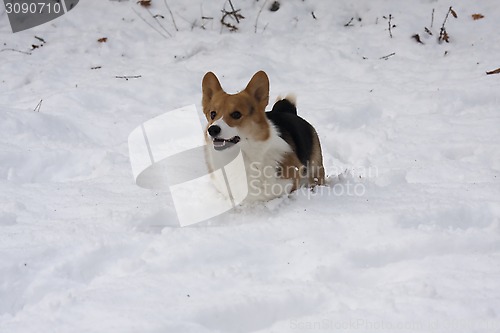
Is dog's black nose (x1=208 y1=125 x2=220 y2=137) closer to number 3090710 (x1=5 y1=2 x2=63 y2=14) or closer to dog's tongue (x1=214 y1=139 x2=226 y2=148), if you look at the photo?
dog's tongue (x1=214 y1=139 x2=226 y2=148)

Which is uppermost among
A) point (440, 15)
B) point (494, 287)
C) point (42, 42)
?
point (494, 287)

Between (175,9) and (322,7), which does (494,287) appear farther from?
(175,9)

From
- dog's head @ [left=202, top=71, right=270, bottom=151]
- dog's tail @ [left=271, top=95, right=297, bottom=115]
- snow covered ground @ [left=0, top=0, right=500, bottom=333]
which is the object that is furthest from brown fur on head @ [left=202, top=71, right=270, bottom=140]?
dog's tail @ [left=271, top=95, right=297, bottom=115]

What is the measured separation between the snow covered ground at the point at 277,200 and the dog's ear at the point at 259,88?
673 millimetres

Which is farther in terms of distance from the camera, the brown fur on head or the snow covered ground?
the brown fur on head

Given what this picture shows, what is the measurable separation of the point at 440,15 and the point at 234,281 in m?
5.07

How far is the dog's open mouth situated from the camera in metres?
3.31

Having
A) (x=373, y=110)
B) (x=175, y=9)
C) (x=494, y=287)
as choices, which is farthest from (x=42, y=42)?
(x=494, y=287)

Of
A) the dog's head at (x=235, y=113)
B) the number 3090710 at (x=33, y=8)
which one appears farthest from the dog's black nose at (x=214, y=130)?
the number 3090710 at (x=33, y=8)

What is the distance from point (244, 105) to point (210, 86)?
302mm

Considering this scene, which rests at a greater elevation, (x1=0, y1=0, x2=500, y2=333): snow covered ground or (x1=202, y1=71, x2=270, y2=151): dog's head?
(x1=202, y1=71, x2=270, y2=151): dog's head

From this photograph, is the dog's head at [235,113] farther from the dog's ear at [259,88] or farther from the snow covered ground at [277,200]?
the snow covered ground at [277,200]

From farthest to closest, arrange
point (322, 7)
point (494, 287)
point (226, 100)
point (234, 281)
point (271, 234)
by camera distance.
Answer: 1. point (322, 7)
2. point (226, 100)
3. point (271, 234)
4. point (234, 281)
5. point (494, 287)

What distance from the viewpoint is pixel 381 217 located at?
3.05 m
